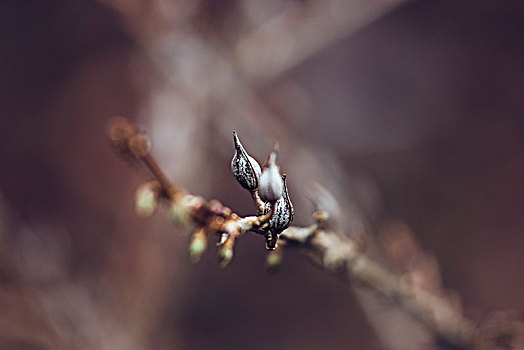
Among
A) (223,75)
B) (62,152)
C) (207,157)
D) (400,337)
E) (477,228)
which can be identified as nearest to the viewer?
(400,337)

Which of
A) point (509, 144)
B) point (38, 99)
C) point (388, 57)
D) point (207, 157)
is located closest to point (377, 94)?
point (388, 57)

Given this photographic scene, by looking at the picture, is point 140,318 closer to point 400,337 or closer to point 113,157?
point 400,337

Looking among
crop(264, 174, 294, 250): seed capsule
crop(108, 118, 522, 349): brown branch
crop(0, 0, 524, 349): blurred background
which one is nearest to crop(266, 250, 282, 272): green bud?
crop(108, 118, 522, 349): brown branch

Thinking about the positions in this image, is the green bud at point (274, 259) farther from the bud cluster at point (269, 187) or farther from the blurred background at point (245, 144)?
the blurred background at point (245, 144)

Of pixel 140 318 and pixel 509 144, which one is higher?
pixel 509 144

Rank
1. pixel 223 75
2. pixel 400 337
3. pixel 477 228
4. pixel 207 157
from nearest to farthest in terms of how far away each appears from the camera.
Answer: pixel 400 337 < pixel 223 75 < pixel 207 157 < pixel 477 228

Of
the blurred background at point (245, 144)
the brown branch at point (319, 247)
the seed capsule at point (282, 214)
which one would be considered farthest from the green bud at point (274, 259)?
the blurred background at point (245, 144)

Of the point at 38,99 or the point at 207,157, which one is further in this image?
the point at 38,99
